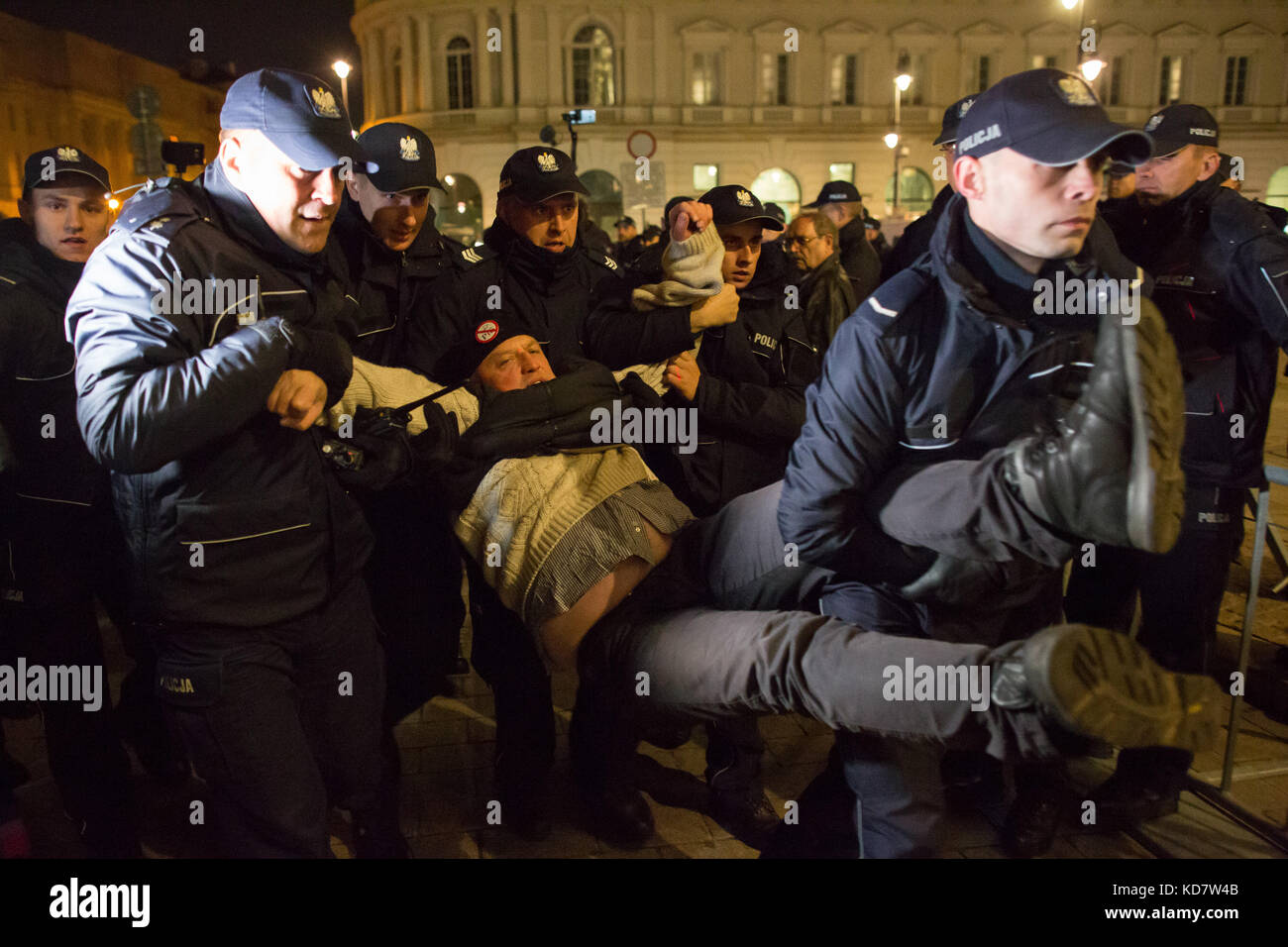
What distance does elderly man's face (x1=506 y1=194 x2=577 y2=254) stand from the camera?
3664 mm

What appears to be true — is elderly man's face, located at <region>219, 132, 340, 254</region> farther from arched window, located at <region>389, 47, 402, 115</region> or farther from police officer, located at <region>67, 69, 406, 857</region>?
arched window, located at <region>389, 47, 402, 115</region>

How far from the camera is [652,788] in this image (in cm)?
369

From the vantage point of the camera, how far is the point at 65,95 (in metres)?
49.8

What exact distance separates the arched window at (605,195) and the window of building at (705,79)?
6.09 m

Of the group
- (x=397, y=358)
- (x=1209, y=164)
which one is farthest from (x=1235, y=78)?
(x=397, y=358)

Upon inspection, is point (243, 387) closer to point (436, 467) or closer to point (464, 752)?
point (436, 467)

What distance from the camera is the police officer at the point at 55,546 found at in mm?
3135

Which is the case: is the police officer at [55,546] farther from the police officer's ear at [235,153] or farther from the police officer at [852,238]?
the police officer at [852,238]

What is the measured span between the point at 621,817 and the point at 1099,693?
1.91 meters

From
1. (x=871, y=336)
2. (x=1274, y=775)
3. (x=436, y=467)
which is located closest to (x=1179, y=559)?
(x=1274, y=775)

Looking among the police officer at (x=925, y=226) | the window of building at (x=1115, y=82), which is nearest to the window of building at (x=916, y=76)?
the window of building at (x=1115, y=82)

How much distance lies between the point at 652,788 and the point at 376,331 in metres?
2.01

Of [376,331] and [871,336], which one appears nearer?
[871,336]
